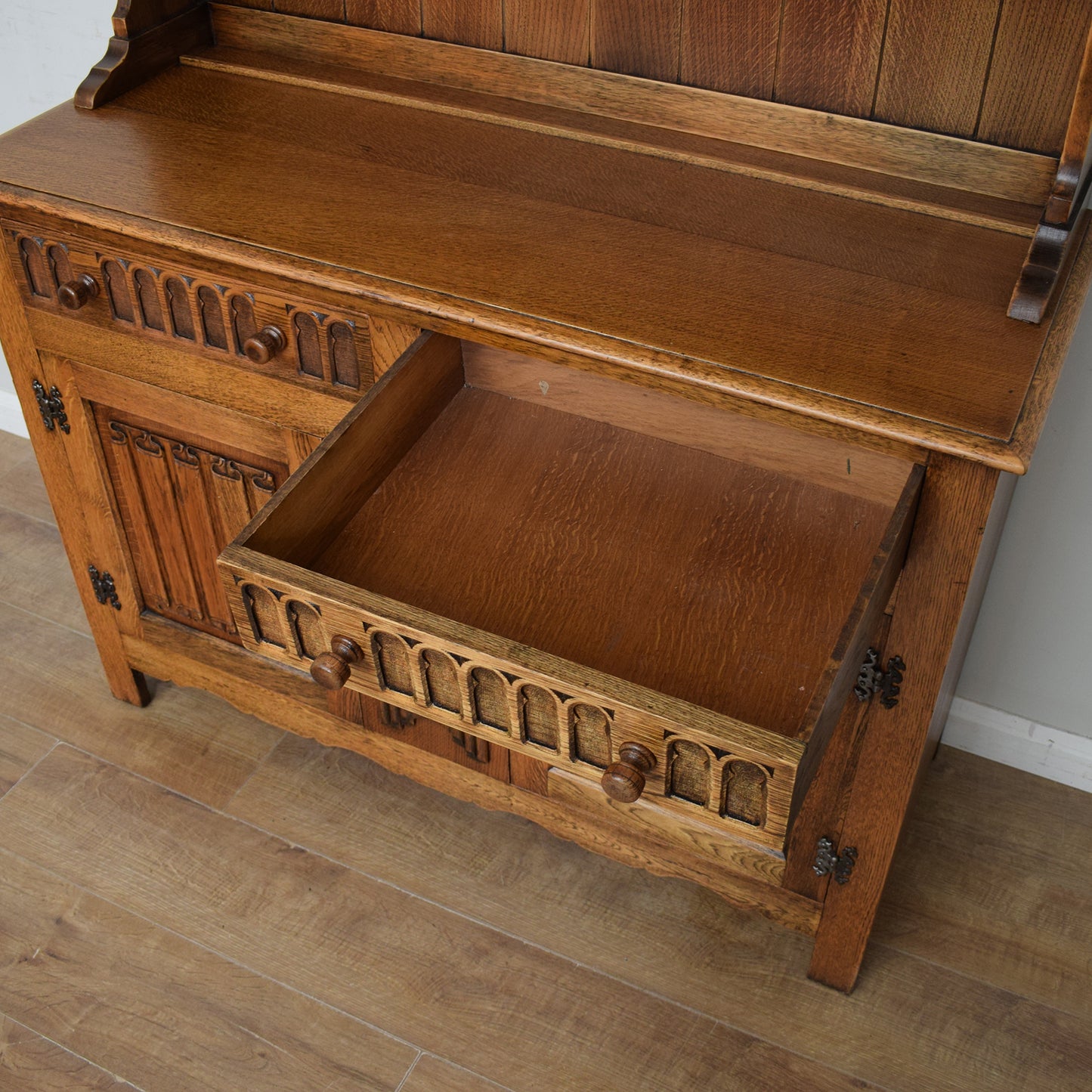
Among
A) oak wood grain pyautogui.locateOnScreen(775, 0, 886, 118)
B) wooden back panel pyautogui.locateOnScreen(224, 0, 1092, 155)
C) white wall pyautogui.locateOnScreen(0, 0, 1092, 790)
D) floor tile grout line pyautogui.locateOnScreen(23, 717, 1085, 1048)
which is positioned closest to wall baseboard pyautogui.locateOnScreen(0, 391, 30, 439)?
white wall pyautogui.locateOnScreen(0, 0, 1092, 790)

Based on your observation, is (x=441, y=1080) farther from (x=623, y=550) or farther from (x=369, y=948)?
(x=623, y=550)

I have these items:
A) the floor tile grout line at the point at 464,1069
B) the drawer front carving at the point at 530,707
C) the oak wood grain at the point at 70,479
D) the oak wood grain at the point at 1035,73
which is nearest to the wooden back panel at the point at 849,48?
the oak wood grain at the point at 1035,73

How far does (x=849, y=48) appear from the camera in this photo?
143cm

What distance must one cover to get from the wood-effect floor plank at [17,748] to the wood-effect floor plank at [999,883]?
1.41 m

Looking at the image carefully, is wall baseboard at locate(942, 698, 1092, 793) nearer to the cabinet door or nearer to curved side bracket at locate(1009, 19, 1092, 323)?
curved side bracket at locate(1009, 19, 1092, 323)

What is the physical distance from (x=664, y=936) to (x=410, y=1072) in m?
0.42

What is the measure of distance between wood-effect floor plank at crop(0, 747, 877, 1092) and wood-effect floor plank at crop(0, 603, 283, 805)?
1.8 inches

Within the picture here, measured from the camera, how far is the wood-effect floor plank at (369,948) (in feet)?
5.49

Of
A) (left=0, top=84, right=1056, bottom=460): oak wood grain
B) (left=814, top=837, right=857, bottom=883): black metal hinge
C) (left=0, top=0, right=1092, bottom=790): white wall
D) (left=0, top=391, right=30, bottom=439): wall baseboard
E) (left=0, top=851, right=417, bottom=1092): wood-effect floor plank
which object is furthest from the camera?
(left=0, top=391, right=30, bottom=439): wall baseboard

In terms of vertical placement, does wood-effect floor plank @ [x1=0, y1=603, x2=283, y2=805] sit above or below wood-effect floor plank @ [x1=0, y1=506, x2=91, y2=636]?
below

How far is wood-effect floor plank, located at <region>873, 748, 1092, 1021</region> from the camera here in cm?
179

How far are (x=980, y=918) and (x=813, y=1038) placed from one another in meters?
0.35

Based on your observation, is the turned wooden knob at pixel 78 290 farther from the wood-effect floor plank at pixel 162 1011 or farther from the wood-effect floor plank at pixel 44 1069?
the wood-effect floor plank at pixel 44 1069

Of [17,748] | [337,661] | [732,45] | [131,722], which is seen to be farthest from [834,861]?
[17,748]
